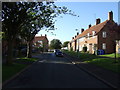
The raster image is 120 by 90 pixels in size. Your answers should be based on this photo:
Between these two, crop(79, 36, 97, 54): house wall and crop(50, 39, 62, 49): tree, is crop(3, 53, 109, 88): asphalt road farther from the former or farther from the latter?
crop(50, 39, 62, 49): tree

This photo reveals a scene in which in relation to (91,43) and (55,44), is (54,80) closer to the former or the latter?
(91,43)

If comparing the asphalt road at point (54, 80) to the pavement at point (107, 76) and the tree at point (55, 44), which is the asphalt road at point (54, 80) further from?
the tree at point (55, 44)

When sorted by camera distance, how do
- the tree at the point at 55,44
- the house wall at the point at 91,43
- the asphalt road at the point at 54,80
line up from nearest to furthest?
the asphalt road at the point at 54,80
the house wall at the point at 91,43
the tree at the point at 55,44

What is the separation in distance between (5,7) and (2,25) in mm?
2282

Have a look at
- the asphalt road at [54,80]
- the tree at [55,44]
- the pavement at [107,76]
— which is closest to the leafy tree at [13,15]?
the asphalt road at [54,80]

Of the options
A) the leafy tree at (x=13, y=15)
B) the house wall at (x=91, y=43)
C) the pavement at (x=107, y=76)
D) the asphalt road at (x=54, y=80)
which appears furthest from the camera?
the house wall at (x=91, y=43)

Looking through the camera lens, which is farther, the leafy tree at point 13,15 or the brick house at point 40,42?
the brick house at point 40,42

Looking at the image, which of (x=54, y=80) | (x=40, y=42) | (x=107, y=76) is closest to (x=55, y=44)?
(x=40, y=42)

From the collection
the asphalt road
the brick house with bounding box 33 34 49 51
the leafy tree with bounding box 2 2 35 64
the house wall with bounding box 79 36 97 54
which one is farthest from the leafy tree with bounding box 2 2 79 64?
the brick house with bounding box 33 34 49 51

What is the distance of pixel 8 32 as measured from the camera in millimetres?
20016

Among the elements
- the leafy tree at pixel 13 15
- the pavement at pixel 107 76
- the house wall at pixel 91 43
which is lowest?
the pavement at pixel 107 76

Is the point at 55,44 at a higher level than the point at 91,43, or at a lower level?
higher

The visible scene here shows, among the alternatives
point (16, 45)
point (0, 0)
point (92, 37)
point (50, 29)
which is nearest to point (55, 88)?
point (0, 0)

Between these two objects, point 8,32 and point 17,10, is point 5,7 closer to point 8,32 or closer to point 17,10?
point 17,10
